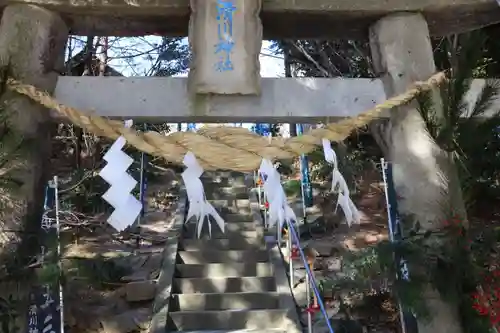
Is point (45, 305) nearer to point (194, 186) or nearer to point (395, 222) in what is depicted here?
point (194, 186)

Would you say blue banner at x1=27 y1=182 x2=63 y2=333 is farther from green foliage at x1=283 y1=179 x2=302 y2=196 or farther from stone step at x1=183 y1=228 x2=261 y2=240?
green foliage at x1=283 y1=179 x2=302 y2=196

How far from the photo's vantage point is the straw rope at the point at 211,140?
2109 millimetres

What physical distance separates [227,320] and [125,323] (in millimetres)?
1072

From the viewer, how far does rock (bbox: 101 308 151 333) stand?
15.8 ft

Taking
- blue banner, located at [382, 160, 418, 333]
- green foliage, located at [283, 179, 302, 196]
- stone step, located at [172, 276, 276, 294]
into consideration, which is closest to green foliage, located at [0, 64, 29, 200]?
blue banner, located at [382, 160, 418, 333]

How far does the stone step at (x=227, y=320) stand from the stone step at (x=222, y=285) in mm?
586

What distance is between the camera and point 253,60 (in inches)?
95.3

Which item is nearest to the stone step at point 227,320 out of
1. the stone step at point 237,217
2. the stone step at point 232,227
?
the stone step at point 232,227

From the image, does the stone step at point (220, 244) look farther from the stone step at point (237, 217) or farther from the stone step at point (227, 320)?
the stone step at point (227, 320)

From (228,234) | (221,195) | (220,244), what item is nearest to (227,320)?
(220,244)

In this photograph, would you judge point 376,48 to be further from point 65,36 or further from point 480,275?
point 65,36

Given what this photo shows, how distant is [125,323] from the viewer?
16.0 feet

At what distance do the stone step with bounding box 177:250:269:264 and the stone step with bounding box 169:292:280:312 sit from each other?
0.88m

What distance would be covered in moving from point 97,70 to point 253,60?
285 inches
